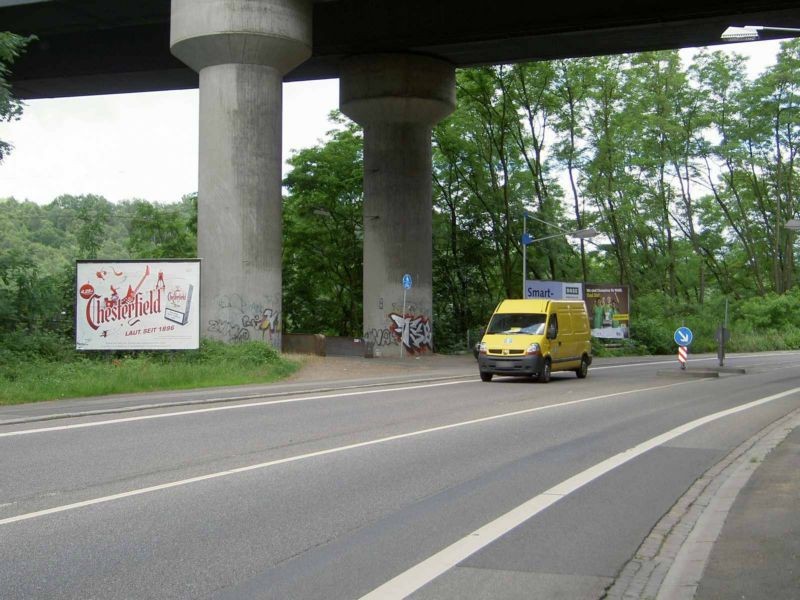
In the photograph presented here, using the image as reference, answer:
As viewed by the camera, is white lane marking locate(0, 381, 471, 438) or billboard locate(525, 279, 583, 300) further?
billboard locate(525, 279, 583, 300)

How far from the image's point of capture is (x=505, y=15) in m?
33.2

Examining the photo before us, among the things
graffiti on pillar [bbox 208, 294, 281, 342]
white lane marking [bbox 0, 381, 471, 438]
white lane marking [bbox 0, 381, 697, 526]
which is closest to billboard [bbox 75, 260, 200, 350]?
graffiti on pillar [bbox 208, 294, 281, 342]

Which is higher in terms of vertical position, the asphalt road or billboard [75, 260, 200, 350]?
billboard [75, 260, 200, 350]

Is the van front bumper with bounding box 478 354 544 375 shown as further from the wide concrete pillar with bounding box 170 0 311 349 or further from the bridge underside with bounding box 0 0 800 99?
the bridge underside with bounding box 0 0 800 99

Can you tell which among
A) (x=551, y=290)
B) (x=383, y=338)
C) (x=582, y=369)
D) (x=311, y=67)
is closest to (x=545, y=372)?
(x=582, y=369)

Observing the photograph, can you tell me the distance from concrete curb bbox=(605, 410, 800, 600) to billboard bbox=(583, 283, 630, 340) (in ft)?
117

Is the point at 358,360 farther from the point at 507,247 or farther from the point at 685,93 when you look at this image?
the point at 685,93

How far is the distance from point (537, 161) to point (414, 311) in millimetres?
20862

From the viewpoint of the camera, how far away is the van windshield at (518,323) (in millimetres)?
24219

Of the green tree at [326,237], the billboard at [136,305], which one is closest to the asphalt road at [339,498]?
the billboard at [136,305]

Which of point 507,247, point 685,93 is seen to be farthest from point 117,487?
point 685,93

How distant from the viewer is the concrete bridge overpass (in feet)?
97.3

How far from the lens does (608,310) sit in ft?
152

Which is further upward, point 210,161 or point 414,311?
point 210,161
